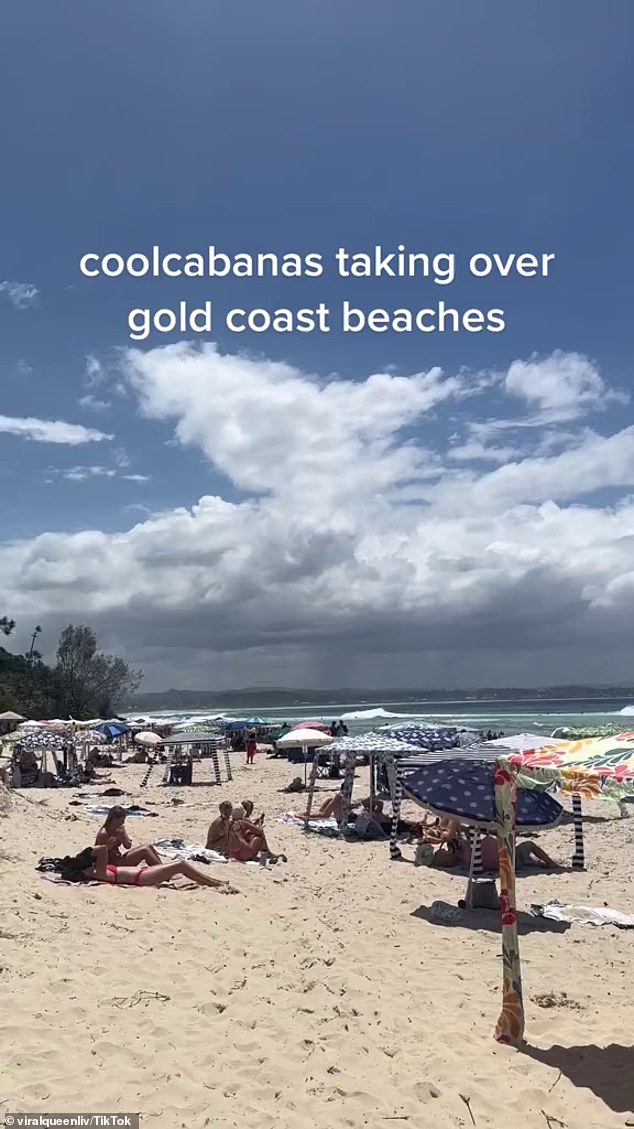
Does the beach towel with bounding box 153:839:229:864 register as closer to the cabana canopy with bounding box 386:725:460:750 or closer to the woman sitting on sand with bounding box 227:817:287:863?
the woman sitting on sand with bounding box 227:817:287:863

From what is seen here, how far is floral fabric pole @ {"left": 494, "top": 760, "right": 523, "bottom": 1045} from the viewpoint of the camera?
17.3 ft

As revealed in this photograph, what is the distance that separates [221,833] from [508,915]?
6.97 meters

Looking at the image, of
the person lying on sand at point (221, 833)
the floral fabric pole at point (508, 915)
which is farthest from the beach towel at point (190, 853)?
the floral fabric pole at point (508, 915)

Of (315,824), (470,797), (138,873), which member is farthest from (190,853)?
(315,824)

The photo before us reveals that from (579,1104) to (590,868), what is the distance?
774cm

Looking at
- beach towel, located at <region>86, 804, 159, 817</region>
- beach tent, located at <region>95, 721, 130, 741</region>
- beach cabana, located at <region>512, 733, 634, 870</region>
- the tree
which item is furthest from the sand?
the tree

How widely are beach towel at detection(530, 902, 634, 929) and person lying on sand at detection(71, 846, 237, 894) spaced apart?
3658 mm

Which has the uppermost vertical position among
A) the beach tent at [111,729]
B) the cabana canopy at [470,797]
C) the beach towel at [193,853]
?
the cabana canopy at [470,797]

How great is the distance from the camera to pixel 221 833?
1150 cm

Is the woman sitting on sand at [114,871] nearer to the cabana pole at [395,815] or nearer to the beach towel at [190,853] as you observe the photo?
the beach towel at [190,853]

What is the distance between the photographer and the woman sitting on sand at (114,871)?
9.05 meters

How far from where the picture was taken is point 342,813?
48.8 feet

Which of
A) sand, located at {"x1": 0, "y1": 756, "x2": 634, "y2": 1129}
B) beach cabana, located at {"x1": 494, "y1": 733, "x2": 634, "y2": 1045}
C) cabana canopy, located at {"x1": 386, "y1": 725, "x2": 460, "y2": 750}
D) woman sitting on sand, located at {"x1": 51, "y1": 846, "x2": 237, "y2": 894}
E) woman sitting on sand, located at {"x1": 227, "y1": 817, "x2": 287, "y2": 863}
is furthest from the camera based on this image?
cabana canopy, located at {"x1": 386, "y1": 725, "x2": 460, "y2": 750}

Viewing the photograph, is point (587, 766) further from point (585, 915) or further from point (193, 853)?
point (193, 853)
